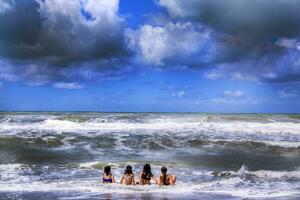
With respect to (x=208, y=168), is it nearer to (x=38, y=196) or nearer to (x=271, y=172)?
(x=271, y=172)

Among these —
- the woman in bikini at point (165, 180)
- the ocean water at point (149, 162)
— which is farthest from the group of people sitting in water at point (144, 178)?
the ocean water at point (149, 162)

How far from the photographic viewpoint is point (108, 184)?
40.3 feet

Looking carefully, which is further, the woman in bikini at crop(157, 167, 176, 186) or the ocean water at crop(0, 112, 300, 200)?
the woman in bikini at crop(157, 167, 176, 186)

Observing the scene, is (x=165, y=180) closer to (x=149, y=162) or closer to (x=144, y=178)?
(x=144, y=178)

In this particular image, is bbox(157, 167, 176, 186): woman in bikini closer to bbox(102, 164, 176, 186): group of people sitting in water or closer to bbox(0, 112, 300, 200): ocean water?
bbox(102, 164, 176, 186): group of people sitting in water

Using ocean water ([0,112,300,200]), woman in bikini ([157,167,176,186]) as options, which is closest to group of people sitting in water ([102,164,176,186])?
woman in bikini ([157,167,176,186])

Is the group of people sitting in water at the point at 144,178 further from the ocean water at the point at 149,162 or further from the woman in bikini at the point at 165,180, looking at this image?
the ocean water at the point at 149,162

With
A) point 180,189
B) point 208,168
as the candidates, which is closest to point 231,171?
point 208,168

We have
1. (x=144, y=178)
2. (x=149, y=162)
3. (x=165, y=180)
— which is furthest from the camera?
(x=149, y=162)

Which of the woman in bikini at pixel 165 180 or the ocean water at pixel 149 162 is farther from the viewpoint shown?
the woman in bikini at pixel 165 180

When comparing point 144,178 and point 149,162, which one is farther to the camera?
point 149,162

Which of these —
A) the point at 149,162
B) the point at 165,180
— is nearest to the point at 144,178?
the point at 165,180

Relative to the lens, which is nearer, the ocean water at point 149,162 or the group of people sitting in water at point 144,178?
the ocean water at point 149,162

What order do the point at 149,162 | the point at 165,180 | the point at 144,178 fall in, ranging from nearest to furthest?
1. the point at 165,180
2. the point at 144,178
3. the point at 149,162
